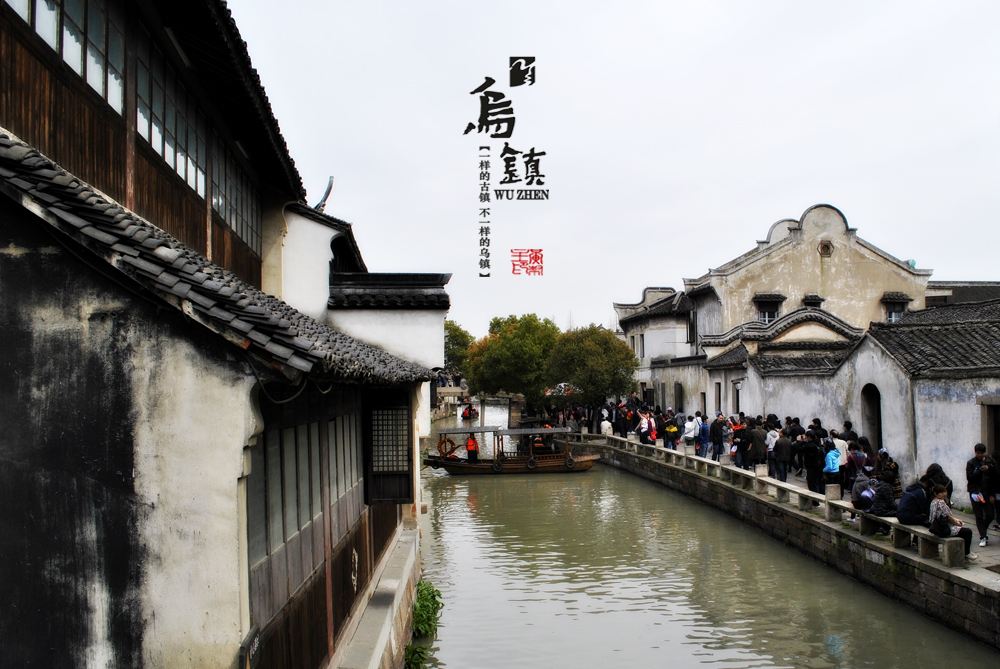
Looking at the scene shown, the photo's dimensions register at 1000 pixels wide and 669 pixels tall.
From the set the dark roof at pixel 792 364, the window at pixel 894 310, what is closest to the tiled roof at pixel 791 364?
the dark roof at pixel 792 364

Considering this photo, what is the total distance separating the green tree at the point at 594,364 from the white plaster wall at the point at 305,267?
1106 inches

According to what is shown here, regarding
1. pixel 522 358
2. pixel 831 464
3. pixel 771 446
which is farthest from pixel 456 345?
pixel 831 464

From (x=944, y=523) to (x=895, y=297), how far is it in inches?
1315

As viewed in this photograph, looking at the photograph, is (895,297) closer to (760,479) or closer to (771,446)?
(771,446)

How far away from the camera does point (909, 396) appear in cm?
1933

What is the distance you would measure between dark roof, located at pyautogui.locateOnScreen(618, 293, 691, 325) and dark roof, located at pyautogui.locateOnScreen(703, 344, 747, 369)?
8470 millimetres

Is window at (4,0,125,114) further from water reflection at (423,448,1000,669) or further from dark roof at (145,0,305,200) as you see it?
water reflection at (423,448,1000,669)

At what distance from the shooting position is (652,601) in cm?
1563

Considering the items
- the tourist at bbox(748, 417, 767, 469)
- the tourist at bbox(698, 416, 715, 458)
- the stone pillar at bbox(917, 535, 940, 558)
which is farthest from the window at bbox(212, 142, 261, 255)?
the tourist at bbox(698, 416, 715, 458)

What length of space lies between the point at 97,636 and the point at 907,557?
12.6m

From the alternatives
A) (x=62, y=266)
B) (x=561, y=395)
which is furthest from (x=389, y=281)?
(x=561, y=395)

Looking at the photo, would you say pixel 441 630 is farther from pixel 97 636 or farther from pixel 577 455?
pixel 577 455

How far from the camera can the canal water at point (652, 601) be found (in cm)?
1257

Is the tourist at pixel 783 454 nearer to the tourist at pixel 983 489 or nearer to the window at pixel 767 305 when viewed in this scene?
the tourist at pixel 983 489
